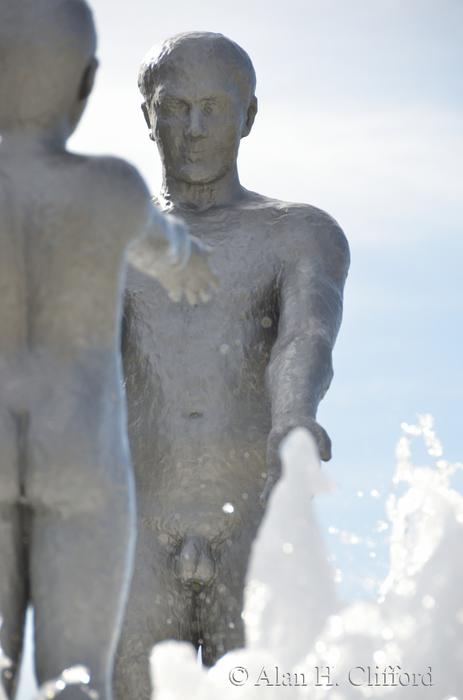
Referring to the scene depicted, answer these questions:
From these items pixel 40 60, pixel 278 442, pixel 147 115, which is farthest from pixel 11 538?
pixel 147 115

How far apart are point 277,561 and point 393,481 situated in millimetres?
380

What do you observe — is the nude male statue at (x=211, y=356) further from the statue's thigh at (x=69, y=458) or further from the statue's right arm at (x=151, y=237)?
the statue's thigh at (x=69, y=458)

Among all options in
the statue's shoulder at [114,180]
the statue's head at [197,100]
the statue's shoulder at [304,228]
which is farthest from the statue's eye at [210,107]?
the statue's shoulder at [114,180]

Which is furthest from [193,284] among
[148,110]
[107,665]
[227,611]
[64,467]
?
[148,110]

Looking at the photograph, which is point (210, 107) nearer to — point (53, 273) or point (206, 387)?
point (206, 387)

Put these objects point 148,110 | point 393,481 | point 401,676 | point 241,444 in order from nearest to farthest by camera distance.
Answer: point 401,676 → point 393,481 → point 241,444 → point 148,110

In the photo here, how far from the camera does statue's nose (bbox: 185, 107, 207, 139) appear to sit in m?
3.86

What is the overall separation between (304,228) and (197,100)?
1.73ft

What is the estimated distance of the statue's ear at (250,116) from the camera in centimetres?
408

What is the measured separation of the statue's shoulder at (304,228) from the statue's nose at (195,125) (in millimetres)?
310

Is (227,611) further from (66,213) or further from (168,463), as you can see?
(66,213)

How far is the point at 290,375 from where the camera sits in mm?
3365

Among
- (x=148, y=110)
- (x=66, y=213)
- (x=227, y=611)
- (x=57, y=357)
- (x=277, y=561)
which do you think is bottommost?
(x=227, y=611)

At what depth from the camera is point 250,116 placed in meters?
4.10
